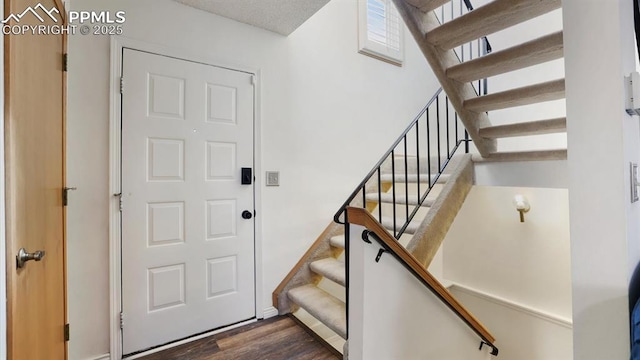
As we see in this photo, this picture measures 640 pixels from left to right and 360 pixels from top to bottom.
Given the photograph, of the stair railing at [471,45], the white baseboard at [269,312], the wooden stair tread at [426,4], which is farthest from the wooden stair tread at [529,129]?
the white baseboard at [269,312]

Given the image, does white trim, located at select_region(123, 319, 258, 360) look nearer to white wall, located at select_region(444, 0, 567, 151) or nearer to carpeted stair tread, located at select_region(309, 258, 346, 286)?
carpeted stair tread, located at select_region(309, 258, 346, 286)

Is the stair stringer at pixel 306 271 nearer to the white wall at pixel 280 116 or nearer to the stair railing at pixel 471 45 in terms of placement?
the white wall at pixel 280 116

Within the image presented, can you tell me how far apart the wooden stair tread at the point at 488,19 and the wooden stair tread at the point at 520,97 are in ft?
1.41

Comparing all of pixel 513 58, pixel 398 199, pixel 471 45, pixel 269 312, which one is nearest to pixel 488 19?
pixel 513 58

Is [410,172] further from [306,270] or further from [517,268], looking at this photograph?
[517,268]

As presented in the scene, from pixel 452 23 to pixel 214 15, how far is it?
1.77 m

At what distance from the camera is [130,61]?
1.90m

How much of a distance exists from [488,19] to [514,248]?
2.92 metres

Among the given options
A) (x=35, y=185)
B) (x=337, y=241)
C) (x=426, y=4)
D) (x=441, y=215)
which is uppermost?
(x=426, y=4)

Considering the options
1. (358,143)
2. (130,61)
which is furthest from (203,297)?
(358,143)

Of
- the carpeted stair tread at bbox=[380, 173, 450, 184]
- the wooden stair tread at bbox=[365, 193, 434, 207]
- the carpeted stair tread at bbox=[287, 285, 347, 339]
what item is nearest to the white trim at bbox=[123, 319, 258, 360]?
the carpeted stair tread at bbox=[287, 285, 347, 339]

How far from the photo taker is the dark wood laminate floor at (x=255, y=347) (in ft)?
6.23

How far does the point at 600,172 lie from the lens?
A: 900 millimetres

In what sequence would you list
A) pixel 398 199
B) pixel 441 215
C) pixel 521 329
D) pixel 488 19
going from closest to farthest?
pixel 488 19 → pixel 441 215 → pixel 398 199 → pixel 521 329
